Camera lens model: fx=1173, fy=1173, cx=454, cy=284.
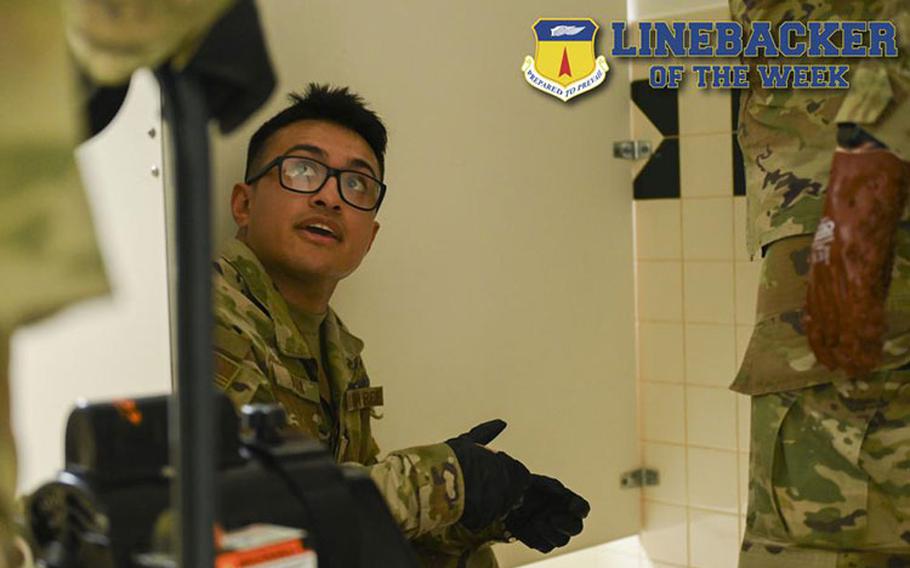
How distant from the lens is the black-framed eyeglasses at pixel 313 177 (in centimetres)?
206

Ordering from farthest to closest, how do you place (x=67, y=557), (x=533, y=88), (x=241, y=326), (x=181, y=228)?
1. (x=533, y=88)
2. (x=241, y=326)
3. (x=67, y=557)
4. (x=181, y=228)

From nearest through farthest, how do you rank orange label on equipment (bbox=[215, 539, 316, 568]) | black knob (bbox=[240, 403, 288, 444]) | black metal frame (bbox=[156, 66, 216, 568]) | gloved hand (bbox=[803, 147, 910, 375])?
black metal frame (bbox=[156, 66, 216, 568])
orange label on equipment (bbox=[215, 539, 316, 568])
black knob (bbox=[240, 403, 288, 444])
gloved hand (bbox=[803, 147, 910, 375])

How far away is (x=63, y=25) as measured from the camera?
0.43 metres

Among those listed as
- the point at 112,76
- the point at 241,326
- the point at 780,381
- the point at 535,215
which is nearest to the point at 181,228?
the point at 112,76

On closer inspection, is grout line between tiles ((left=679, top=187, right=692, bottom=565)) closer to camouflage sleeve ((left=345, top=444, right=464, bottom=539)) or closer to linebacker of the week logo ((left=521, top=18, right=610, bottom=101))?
linebacker of the week logo ((left=521, top=18, right=610, bottom=101))

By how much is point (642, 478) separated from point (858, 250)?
4.93 feet

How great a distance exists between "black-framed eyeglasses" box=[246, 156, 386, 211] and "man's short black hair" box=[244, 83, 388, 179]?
8 cm

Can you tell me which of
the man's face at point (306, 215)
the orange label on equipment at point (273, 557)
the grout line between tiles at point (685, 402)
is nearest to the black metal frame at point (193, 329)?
the orange label on equipment at point (273, 557)

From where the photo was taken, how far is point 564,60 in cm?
295

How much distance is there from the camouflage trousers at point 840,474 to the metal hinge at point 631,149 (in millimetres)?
1276

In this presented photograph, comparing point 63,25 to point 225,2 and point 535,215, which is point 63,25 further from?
point 535,215

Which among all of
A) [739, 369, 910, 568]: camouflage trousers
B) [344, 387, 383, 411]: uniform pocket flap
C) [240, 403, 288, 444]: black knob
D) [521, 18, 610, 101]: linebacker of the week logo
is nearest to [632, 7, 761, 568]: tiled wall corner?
[521, 18, 610, 101]: linebacker of the week logo

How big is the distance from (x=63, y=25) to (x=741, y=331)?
2.68 meters

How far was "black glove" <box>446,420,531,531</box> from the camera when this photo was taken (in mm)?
1991
